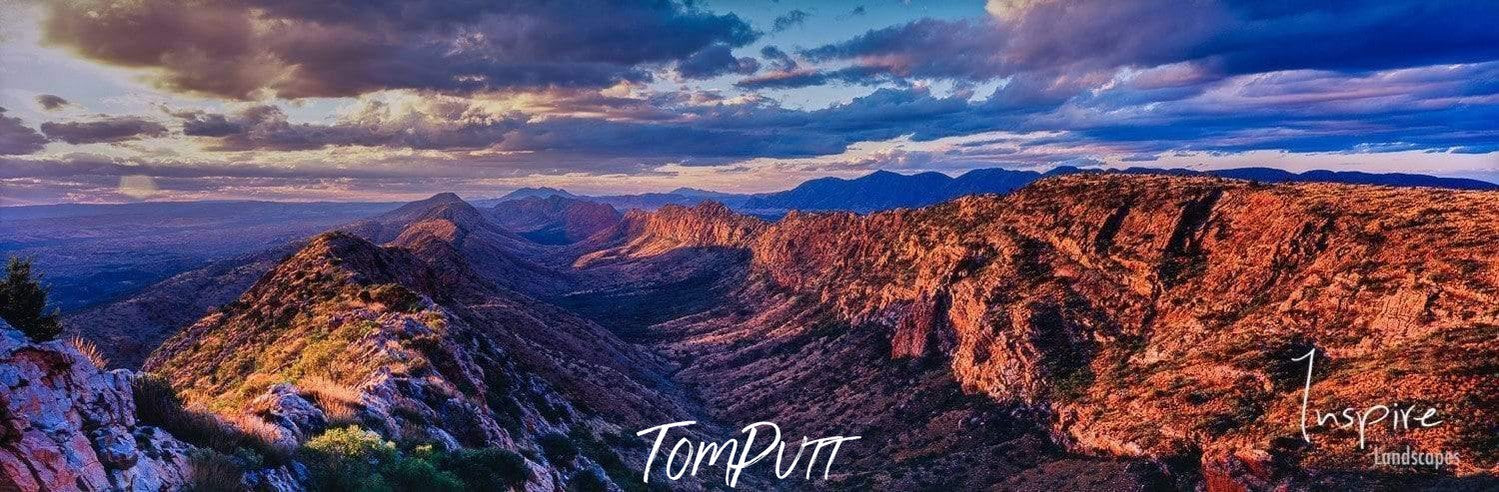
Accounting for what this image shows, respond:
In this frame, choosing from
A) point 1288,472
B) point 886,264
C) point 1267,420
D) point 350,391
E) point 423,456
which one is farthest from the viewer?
point 886,264

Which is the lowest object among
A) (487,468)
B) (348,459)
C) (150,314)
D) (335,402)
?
(150,314)

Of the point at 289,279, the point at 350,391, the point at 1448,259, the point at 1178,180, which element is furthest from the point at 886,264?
the point at 350,391

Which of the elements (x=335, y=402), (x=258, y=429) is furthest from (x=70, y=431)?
(x=335, y=402)

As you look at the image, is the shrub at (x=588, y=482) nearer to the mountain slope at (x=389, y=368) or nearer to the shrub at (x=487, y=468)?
the mountain slope at (x=389, y=368)

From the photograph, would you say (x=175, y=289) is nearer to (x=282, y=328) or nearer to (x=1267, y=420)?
(x=282, y=328)

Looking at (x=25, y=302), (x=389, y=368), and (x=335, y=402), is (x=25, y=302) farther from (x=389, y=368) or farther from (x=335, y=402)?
(x=389, y=368)

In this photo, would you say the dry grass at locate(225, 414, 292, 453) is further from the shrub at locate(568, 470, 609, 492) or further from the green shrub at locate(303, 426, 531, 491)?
the shrub at locate(568, 470, 609, 492)
